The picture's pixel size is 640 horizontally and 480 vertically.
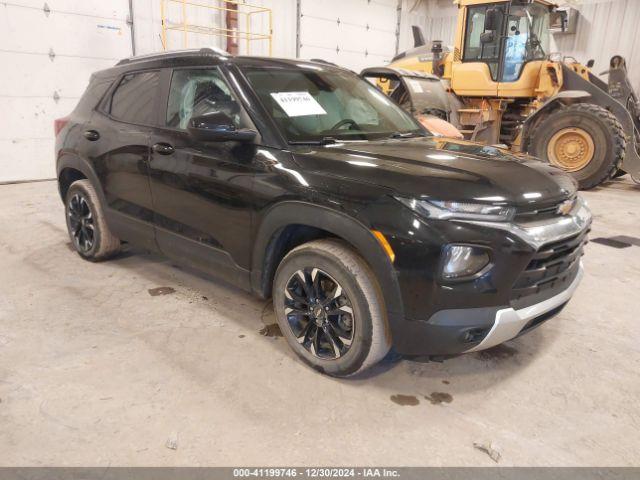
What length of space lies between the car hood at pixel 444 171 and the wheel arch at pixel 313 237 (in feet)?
0.64

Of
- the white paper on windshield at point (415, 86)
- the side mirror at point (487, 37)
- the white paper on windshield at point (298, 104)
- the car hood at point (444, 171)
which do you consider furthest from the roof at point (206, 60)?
the side mirror at point (487, 37)

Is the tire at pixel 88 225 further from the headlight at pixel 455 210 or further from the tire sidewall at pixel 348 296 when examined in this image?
the headlight at pixel 455 210

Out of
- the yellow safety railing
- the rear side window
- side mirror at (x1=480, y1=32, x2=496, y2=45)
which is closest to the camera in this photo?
the rear side window

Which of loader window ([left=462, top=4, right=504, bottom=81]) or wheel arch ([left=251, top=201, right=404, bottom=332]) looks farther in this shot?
loader window ([left=462, top=4, right=504, bottom=81])

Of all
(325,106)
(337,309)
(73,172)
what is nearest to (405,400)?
(337,309)

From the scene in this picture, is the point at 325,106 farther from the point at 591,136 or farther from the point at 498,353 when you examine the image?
the point at 591,136

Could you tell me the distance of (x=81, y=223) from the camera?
3773mm

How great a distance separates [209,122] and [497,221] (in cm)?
144

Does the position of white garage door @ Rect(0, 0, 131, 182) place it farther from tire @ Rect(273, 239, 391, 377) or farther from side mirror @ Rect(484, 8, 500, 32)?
tire @ Rect(273, 239, 391, 377)

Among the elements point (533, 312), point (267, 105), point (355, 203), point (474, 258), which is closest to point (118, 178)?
point (267, 105)

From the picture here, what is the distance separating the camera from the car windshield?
2521 millimetres

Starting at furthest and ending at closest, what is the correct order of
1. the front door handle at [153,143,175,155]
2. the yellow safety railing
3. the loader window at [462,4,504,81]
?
the yellow safety railing → the loader window at [462,4,504,81] → the front door handle at [153,143,175,155]

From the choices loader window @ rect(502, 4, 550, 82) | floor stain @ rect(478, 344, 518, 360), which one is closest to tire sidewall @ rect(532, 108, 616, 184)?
loader window @ rect(502, 4, 550, 82)

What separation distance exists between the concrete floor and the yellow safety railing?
6.62 m
